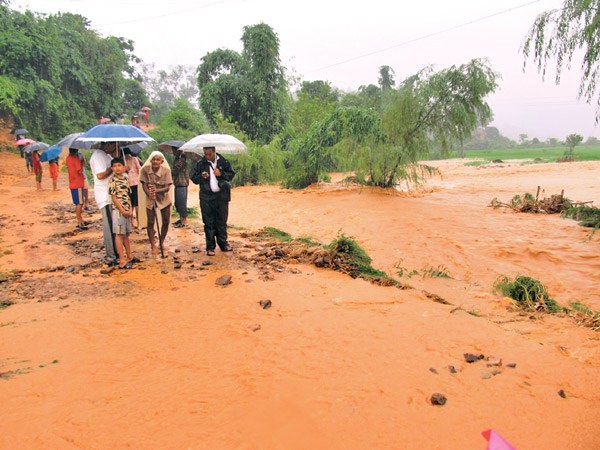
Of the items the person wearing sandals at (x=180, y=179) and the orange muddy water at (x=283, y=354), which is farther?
the person wearing sandals at (x=180, y=179)

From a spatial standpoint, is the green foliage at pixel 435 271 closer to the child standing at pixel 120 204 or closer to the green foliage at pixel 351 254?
the green foliage at pixel 351 254

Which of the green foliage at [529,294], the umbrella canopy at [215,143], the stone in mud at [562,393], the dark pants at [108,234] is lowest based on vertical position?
the stone in mud at [562,393]

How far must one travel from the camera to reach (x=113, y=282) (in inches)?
195

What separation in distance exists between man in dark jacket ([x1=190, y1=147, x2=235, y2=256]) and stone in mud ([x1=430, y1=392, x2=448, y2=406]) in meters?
4.16

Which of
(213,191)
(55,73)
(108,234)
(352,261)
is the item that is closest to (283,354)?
(352,261)

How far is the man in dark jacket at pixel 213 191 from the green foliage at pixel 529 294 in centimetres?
406

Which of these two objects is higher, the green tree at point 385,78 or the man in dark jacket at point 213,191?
the green tree at point 385,78

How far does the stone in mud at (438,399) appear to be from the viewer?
8.79 feet

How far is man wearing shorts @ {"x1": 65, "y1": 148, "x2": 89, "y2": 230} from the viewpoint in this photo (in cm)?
825

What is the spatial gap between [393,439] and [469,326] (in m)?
1.82

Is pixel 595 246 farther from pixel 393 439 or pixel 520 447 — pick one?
pixel 393 439

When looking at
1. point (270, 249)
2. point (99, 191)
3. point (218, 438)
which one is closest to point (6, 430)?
point (218, 438)

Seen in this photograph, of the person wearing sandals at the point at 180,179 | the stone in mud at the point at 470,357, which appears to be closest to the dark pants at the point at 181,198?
the person wearing sandals at the point at 180,179

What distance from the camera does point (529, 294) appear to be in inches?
185
